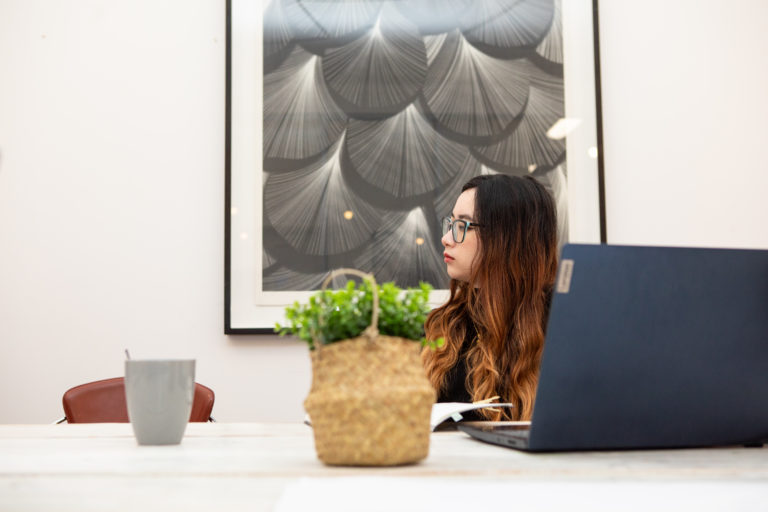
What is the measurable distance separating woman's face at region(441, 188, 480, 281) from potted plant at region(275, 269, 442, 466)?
4.06 ft

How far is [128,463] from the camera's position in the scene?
758 millimetres

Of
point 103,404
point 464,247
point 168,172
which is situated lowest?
point 103,404

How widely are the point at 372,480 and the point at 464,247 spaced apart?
1.44 m

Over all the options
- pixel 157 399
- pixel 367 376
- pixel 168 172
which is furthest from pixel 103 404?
pixel 367 376

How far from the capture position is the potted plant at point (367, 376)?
715 millimetres

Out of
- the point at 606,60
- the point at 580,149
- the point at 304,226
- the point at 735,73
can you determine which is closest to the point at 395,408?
the point at 304,226

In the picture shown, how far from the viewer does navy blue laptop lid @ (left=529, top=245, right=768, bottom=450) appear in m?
0.75

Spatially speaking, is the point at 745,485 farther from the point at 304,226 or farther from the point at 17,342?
the point at 17,342

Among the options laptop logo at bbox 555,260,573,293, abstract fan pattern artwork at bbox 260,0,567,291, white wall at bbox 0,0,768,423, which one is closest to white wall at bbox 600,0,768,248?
white wall at bbox 0,0,768,423

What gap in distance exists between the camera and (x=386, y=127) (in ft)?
8.54

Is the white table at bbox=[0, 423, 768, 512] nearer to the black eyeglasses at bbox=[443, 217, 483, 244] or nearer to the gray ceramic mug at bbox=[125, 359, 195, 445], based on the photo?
the gray ceramic mug at bbox=[125, 359, 195, 445]

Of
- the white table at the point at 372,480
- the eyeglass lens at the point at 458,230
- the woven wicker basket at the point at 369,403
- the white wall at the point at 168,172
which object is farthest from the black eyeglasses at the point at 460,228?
the woven wicker basket at the point at 369,403

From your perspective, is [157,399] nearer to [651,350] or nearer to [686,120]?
[651,350]

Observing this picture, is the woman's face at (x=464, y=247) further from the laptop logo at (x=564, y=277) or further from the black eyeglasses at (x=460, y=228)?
the laptop logo at (x=564, y=277)
